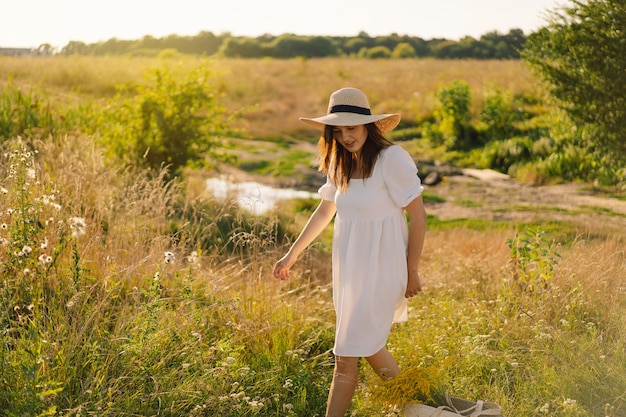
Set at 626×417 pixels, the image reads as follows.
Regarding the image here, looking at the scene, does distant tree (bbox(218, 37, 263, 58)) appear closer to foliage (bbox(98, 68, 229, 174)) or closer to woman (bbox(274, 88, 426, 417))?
foliage (bbox(98, 68, 229, 174))

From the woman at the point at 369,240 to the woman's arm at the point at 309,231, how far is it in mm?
226

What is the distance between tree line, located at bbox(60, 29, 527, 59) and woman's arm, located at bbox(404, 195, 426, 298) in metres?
51.7

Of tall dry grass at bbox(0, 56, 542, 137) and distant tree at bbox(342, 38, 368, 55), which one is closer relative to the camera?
tall dry grass at bbox(0, 56, 542, 137)

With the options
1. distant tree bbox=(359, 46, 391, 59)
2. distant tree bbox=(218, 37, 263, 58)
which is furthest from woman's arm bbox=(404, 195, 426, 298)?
distant tree bbox=(359, 46, 391, 59)

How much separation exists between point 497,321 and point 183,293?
6.73 ft

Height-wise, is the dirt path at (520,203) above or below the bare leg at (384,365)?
below

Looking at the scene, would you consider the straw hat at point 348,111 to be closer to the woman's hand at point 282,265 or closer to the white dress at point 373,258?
the white dress at point 373,258

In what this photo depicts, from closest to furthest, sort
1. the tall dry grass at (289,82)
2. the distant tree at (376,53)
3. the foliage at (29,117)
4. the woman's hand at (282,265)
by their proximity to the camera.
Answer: the woman's hand at (282,265), the foliage at (29,117), the tall dry grass at (289,82), the distant tree at (376,53)

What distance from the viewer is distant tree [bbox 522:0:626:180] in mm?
9211

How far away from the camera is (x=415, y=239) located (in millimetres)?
3400

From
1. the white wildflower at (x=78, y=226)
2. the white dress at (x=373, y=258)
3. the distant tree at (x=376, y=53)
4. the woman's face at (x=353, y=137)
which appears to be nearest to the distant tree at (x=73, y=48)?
the distant tree at (x=376, y=53)

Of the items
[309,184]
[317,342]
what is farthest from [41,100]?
[317,342]

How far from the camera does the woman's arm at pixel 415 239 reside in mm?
3350

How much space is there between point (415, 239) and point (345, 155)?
1.73 feet
